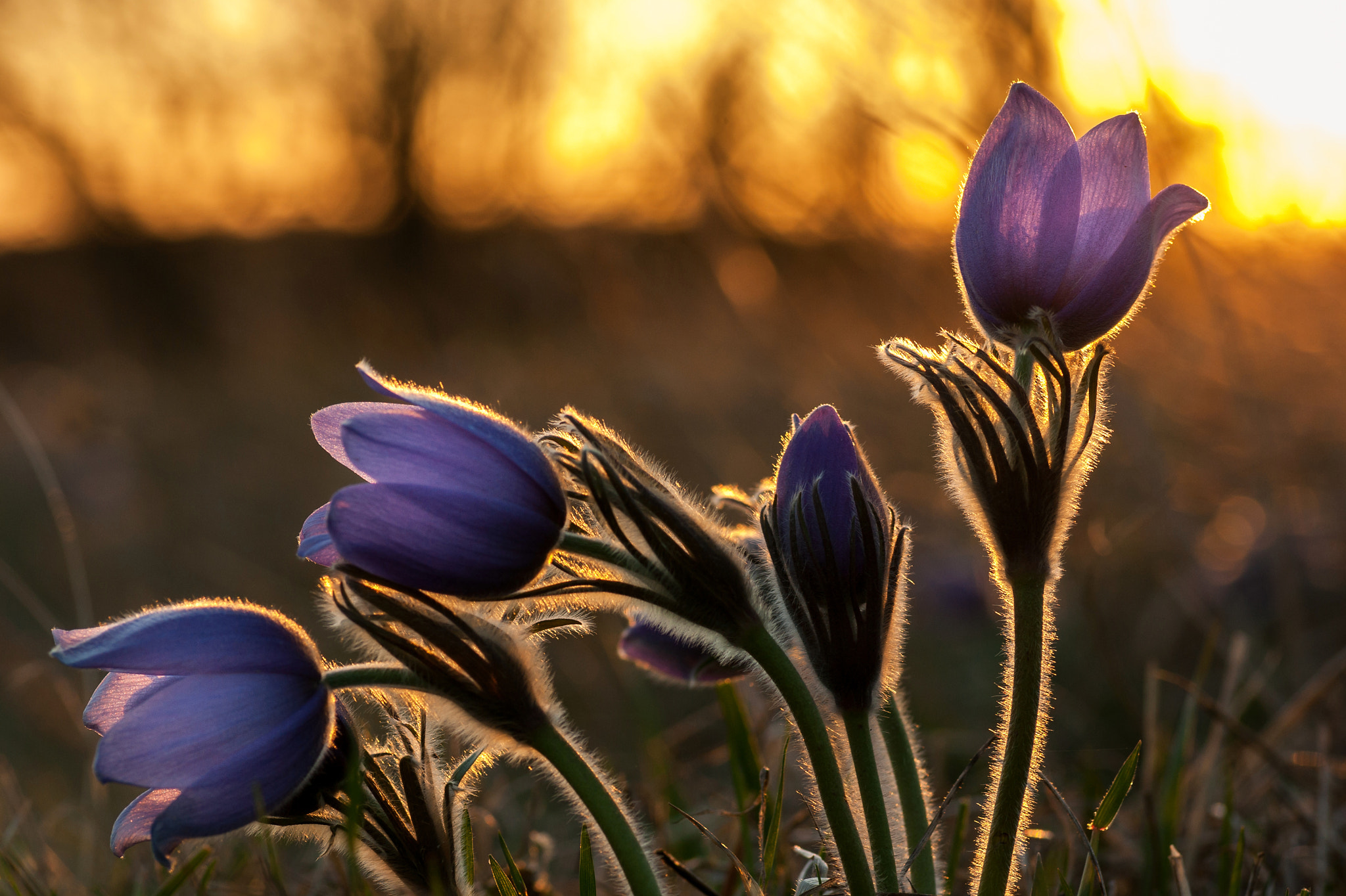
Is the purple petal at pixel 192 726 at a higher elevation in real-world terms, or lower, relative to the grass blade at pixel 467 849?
higher

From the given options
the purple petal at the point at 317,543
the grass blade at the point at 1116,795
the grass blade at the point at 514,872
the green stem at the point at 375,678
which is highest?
the purple petal at the point at 317,543

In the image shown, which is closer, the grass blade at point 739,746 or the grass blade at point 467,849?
the grass blade at point 467,849

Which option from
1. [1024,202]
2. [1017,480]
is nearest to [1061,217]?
[1024,202]

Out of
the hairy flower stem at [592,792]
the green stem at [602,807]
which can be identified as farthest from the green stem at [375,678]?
the green stem at [602,807]

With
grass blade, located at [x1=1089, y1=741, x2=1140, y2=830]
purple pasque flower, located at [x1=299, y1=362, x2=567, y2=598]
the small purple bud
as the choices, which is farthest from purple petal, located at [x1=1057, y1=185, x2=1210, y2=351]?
purple pasque flower, located at [x1=299, y1=362, x2=567, y2=598]

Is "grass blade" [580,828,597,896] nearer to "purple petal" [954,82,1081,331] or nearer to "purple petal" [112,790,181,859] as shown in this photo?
"purple petal" [112,790,181,859]

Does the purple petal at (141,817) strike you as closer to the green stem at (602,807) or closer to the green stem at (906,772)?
the green stem at (602,807)
